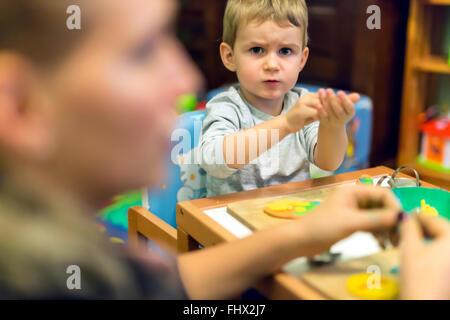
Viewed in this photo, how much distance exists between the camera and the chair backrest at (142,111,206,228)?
1.17 metres

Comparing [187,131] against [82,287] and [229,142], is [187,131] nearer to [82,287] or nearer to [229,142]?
[229,142]

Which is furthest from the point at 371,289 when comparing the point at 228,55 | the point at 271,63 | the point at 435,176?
the point at 435,176

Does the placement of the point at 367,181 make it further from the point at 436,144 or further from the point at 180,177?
the point at 436,144

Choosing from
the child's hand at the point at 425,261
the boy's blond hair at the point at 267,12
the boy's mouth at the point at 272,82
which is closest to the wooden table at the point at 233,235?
the child's hand at the point at 425,261

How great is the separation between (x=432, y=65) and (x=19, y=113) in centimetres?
226

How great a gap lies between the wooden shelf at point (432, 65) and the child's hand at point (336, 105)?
1621mm

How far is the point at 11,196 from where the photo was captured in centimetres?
41

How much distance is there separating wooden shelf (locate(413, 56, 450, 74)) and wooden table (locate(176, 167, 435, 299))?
1457 millimetres

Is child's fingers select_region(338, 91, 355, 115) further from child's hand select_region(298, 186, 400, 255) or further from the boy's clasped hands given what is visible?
child's hand select_region(298, 186, 400, 255)

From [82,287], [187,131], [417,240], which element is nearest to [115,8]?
[82,287]

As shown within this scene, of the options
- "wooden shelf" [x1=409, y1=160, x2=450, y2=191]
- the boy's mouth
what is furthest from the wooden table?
"wooden shelf" [x1=409, y1=160, x2=450, y2=191]

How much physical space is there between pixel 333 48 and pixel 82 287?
2286 millimetres

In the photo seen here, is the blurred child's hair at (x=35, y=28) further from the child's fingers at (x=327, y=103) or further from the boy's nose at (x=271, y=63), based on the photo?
the boy's nose at (x=271, y=63)

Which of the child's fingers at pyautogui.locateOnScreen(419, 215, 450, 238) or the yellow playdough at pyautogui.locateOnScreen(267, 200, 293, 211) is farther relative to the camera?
the yellow playdough at pyautogui.locateOnScreen(267, 200, 293, 211)
